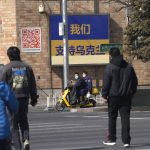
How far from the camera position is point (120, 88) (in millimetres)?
13133

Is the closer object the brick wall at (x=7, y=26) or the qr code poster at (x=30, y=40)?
the qr code poster at (x=30, y=40)

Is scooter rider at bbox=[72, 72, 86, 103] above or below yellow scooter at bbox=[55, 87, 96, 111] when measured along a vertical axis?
above

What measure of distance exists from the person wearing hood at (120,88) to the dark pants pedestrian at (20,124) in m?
1.84

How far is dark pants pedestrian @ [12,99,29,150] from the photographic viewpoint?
462 inches

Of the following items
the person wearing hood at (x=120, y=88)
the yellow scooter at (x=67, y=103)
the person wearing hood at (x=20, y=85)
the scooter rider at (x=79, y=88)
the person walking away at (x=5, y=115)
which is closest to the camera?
the person walking away at (x=5, y=115)

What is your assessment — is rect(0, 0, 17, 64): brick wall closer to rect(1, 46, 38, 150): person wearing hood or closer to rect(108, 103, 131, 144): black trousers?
rect(108, 103, 131, 144): black trousers

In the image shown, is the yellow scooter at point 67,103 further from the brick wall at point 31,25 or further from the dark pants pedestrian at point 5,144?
the dark pants pedestrian at point 5,144

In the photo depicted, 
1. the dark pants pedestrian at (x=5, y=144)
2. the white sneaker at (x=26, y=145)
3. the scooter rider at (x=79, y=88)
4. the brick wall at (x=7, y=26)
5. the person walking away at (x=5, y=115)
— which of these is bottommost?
the scooter rider at (x=79, y=88)

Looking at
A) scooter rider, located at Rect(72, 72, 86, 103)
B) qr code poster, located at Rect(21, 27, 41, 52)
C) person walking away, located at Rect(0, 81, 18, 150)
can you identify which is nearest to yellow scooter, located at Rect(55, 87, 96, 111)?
scooter rider, located at Rect(72, 72, 86, 103)

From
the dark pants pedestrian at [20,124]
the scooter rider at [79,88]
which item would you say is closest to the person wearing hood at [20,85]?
the dark pants pedestrian at [20,124]

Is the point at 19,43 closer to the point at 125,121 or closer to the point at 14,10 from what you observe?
the point at 14,10

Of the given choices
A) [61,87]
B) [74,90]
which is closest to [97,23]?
[61,87]

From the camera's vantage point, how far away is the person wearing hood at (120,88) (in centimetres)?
1311

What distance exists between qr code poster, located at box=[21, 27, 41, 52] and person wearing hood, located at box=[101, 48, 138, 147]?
26.2m
